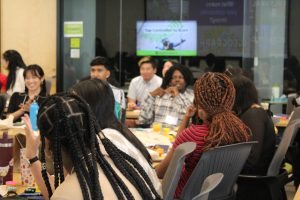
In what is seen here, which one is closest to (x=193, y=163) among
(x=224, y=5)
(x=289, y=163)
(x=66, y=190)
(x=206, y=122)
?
(x=206, y=122)

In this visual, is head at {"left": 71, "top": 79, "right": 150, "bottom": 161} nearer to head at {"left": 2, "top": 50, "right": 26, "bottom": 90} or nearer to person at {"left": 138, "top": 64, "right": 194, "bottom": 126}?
person at {"left": 138, "top": 64, "right": 194, "bottom": 126}

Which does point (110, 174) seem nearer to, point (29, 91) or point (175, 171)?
point (175, 171)

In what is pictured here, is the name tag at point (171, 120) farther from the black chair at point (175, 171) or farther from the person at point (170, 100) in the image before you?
the black chair at point (175, 171)

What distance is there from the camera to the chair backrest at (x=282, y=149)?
364 cm

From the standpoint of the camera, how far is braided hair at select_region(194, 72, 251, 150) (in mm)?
3076

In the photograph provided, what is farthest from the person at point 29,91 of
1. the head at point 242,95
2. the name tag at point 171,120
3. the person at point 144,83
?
the person at point 144,83

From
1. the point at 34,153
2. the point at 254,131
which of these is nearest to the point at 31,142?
the point at 34,153

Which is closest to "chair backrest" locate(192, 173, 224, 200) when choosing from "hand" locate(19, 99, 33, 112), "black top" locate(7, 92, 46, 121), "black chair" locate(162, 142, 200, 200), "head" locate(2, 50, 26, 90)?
"black chair" locate(162, 142, 200, 200)

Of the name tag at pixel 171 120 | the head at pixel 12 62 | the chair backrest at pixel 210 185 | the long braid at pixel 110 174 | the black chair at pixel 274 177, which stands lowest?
the black chair at pixel 274 177

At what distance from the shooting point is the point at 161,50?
9250 millimetres

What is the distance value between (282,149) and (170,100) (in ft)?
6.37

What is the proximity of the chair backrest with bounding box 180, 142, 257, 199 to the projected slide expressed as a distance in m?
6.19

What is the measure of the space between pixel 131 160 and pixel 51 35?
739 cm

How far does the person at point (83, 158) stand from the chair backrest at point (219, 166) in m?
0.99
